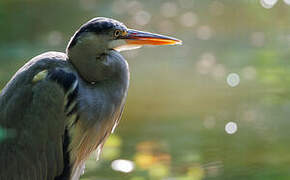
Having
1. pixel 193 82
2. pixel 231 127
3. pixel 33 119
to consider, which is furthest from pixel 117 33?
pixel 193 82

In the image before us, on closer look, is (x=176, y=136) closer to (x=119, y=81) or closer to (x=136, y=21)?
(x=119, y=81)

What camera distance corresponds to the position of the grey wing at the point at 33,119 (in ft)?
13.7

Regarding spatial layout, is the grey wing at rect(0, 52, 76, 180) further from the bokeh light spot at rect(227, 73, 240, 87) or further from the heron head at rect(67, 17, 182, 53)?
the bokeh light spot at rect(227, 73, 240, 87)

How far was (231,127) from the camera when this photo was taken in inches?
271

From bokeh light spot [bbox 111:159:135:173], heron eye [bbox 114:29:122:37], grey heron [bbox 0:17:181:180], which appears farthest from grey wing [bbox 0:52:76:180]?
bokeh light spot [bbox 111:159:135:173]

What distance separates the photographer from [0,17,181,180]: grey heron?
4.18 metres

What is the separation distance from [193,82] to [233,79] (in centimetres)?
47

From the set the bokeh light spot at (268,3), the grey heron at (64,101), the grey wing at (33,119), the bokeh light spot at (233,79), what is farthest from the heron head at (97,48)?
the bokeh light spot at (268,3)

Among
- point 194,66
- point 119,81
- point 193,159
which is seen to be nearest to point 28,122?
point 119,81

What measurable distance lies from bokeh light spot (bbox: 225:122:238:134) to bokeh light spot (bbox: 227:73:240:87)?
1221 millimetres

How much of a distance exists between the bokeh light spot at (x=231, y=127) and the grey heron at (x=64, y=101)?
2.47 m

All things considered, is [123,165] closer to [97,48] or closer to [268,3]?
[97,48]

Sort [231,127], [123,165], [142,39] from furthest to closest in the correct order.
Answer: [231,127]
[123,165]
[142,39]

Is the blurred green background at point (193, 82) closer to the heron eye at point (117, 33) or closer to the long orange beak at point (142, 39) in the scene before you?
the long orange beak at point (142, 39)
